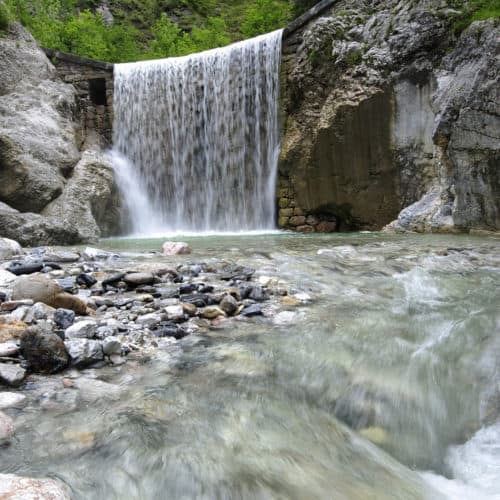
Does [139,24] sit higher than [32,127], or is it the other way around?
[139,24]

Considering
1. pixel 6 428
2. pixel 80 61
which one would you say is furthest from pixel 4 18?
pixel 6 428

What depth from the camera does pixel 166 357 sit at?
2691 mm

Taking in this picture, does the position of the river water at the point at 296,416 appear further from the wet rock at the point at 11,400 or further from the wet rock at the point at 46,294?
the wet rock at the point at 46,294

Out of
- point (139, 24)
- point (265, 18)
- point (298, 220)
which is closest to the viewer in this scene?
point (298, 220)

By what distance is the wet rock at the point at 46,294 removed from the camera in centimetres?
333

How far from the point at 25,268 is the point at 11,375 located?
2.77 m

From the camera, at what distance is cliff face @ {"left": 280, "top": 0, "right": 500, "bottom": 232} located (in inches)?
334

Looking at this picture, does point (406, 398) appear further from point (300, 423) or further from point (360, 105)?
point (360, 105)

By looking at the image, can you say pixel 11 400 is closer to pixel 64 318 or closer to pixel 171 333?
pixel 64 318

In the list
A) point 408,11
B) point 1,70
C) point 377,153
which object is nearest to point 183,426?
point 377,153

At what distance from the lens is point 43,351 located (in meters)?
2.38

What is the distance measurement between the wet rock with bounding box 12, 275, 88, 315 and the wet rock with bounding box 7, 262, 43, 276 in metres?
1.21

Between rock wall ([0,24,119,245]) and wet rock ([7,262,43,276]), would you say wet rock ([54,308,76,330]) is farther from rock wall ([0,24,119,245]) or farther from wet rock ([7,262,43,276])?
rock wall ([0,24,119,245])

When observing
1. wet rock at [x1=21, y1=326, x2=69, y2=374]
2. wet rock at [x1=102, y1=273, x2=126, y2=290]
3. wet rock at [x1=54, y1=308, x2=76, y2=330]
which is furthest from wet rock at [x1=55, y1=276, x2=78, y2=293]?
wet rock at [x1=21, y1=326, x2=69, y2=374]
